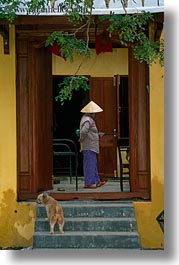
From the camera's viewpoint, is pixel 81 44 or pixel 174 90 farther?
pixel 81 44

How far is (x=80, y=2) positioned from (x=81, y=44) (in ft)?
1.52

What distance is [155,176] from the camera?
8.58 meters

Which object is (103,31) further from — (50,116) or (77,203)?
(77,203)

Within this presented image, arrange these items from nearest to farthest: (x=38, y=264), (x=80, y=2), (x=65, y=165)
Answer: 1. (x=38, y=264)
2. (x=80, y=2)
3. (x=65, y=165)

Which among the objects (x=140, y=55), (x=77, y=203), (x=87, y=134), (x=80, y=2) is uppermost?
(x=80, y=2)

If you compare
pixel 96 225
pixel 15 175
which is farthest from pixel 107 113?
pixel 96 225

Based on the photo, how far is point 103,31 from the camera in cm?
841

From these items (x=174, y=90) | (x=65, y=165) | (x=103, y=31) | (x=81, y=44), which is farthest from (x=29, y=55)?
(x=174, y=90)

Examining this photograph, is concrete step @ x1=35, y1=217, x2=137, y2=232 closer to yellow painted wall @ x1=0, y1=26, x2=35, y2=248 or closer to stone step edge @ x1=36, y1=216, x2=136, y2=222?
stone step edge @ x1=36, y1=216, x2=136, y2=222

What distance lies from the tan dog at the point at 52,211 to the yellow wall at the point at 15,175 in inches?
23.4

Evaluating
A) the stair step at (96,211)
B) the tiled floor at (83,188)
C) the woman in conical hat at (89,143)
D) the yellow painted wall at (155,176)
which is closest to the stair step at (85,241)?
the stair step at (96,211)

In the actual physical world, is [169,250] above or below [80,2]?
below

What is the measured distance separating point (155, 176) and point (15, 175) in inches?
81.2

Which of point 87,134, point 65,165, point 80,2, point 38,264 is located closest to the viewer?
point 38,264
